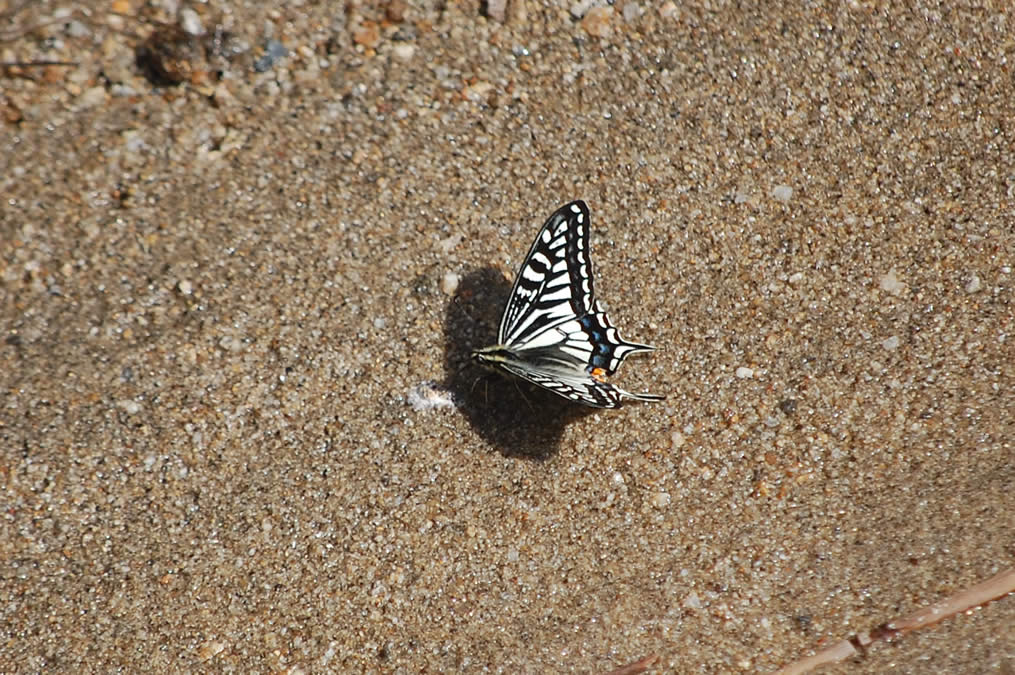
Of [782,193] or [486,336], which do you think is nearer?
[486,336]

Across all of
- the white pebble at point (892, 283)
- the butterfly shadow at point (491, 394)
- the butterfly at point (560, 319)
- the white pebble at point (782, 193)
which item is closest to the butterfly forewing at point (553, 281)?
the butterfly at point (560, 319)

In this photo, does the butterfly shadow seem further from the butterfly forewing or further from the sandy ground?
the butterfly forewing

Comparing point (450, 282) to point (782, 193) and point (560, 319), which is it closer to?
point (560, 319)

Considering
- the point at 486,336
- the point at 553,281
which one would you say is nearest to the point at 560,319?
the point at 553,281

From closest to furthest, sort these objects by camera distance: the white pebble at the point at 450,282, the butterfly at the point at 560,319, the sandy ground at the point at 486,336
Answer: the sandy ground at the point at 486,336
the butterfly at the point at 560,319
the white pebble at the point at 450,282

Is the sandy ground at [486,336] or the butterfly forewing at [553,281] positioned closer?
the sandy ground at [486,336]

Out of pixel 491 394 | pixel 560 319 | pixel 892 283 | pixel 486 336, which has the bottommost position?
pixel 491 394

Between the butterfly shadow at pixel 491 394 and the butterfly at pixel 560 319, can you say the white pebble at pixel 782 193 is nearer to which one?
the butterfly at pixel 560 319
